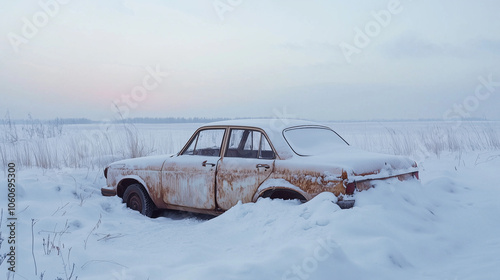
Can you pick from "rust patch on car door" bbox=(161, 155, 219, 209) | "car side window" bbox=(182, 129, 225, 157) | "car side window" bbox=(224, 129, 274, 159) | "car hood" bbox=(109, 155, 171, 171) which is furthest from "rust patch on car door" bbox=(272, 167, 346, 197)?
"car hood" bbox=(109, 155, 171, 171)

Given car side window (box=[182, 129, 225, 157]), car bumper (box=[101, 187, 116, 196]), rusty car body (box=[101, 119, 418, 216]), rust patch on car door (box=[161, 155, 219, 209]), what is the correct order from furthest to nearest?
car bumper (box=[101, 187, 116, 196]), car side window (box=[182, 129, 225, 157]), rust patch on car door (box=[161, 155, 219, 209]), rusty car body (box=[101, 119, 418, 216])

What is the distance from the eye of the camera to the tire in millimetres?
6777

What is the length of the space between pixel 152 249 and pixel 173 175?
1837 mm

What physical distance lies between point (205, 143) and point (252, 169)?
3.86ft

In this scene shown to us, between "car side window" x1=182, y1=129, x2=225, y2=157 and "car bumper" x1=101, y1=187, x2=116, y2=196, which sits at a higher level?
"car side window" x1=182, y1=129, x2=225, y2=157

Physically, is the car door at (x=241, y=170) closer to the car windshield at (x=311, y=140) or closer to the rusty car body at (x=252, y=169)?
the rusty car body at (x=252, y=169)

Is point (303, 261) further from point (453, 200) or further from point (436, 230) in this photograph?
point (453, 200)

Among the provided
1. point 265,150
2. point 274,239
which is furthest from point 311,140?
point 274,239

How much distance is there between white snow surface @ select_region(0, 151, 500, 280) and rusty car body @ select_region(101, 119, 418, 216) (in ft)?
0.68

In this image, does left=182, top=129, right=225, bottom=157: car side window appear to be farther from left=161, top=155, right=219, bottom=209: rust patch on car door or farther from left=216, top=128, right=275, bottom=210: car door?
left=216, top=128, right=275, bottom=210: car door

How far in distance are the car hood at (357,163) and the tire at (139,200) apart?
265 centimetres

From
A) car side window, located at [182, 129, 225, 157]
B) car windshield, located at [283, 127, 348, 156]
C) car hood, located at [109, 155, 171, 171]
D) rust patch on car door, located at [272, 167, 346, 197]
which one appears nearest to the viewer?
rust patch on car door, located at [272, 167, 346, 197]

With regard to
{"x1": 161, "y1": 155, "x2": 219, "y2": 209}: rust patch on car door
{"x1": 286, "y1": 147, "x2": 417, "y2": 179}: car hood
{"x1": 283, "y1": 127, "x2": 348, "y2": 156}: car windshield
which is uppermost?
{"x1": 283, "y1": 127, "x2": 348, "y2": 156}: car windshield

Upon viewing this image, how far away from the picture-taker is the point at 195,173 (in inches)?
245
